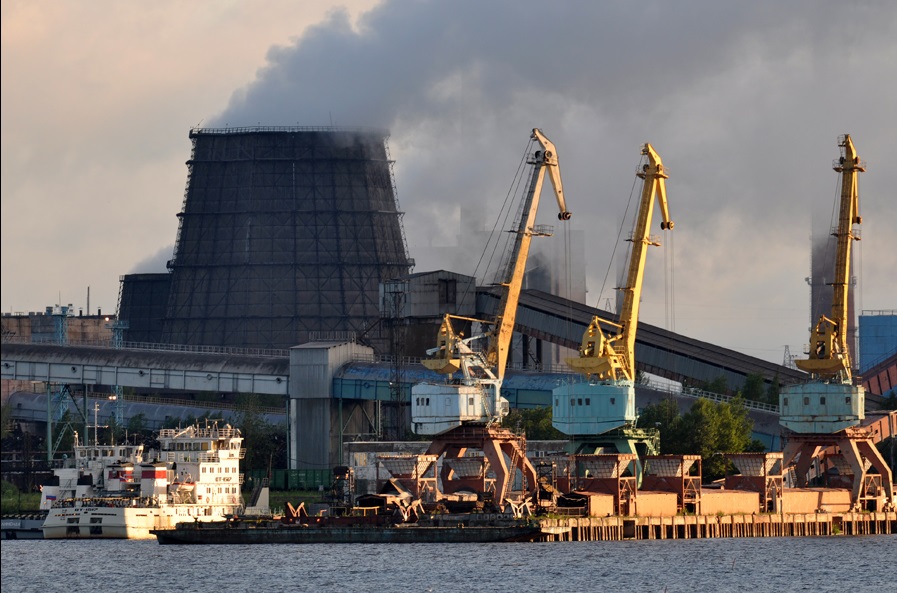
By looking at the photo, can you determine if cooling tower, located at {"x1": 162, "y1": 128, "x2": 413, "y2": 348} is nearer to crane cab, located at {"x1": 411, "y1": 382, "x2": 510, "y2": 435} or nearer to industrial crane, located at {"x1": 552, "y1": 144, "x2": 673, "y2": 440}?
industrial crane, located at {"x1": 552, "y1": 144, "x2": 673, "y2": 440}

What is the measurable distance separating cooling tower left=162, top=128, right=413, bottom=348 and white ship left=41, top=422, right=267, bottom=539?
7093 cm

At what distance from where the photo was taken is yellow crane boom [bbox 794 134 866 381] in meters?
108

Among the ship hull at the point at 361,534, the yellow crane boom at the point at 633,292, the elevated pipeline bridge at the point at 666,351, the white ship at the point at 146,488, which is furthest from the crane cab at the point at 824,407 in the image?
the white ship at the point at 146,488

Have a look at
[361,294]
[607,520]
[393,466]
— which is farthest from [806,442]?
[361,294]

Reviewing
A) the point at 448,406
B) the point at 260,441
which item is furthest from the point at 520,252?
the point at 260,441

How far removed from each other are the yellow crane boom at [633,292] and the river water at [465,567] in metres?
13.9

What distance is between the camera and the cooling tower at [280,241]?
180250 mm

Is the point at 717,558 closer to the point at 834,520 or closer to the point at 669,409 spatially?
the point at 834,520

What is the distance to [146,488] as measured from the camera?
103062 mm

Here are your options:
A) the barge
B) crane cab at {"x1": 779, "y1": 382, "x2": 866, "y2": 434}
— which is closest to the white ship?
the barge

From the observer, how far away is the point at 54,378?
5704 inches

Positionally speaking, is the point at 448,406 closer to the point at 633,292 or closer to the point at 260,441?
the point at 633,292

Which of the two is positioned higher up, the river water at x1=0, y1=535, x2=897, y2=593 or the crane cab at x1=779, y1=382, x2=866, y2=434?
the crane cab at x1=779, y1=382, x2=866, y2=434

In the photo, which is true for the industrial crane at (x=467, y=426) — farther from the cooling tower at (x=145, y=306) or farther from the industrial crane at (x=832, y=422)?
the cooling tower at (x=145, y=306)
